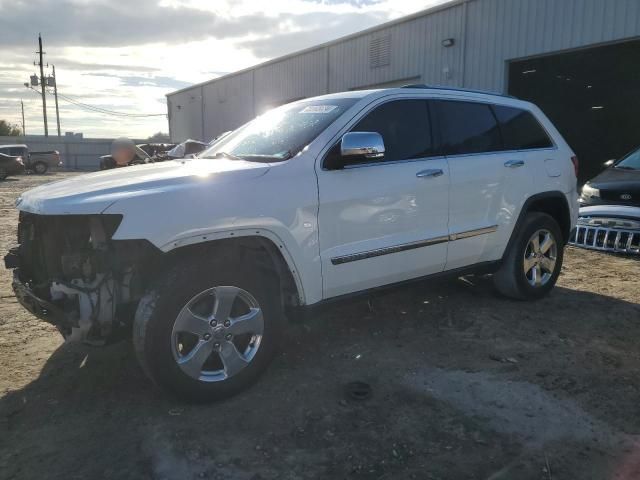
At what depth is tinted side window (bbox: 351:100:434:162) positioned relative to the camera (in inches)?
156

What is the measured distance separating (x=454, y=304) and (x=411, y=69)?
1245 centimetres

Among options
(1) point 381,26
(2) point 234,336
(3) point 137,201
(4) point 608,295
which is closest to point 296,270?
(2) point 234,336

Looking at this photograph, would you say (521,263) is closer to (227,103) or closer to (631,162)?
(631,162)

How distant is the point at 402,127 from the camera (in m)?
4.13

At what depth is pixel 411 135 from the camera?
13.7 feet

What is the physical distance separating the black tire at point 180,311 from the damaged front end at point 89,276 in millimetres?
168

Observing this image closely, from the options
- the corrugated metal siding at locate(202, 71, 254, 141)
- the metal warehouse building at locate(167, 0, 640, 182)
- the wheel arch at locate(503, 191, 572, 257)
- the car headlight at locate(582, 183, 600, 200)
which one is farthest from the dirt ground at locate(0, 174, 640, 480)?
the corrugated metal siding at locate(202, 71, 254, 141)

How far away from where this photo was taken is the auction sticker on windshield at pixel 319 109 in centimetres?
398

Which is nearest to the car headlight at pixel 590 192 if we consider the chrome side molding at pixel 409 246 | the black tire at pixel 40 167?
the chrome side molding at pixel 409 246

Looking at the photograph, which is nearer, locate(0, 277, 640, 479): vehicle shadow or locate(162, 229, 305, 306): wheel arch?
locate(0, 277, 640, 479): vehicle shadow

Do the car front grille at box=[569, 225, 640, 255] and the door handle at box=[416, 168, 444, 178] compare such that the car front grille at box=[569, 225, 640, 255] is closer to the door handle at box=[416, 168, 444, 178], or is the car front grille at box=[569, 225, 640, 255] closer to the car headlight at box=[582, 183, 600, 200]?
the car headlight at box=[582, 183, 600, 200]

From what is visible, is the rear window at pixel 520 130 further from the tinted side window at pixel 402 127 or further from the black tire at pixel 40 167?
the black tire at pixel 40 167

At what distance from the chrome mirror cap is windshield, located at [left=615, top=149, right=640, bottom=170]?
→ 5952mm

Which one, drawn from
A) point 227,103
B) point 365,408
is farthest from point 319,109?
point 227,103
